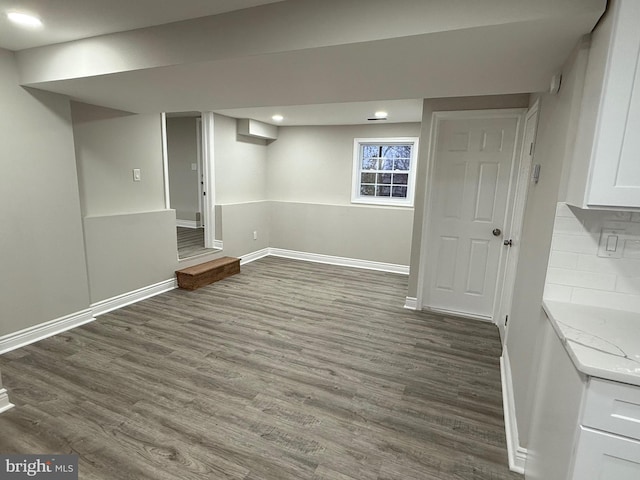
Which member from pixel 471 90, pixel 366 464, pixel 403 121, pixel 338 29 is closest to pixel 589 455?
pixel 366 464

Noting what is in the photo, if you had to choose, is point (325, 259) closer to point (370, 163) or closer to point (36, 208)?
point (370, 163)

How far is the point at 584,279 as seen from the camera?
1.53 m

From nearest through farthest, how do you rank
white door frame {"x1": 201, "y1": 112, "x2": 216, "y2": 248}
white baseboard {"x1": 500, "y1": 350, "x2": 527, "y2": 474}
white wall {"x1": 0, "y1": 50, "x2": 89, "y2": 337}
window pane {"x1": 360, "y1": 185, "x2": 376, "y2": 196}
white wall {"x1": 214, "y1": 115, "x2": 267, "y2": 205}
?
white baseboard {"x1": 500, "y1": 350, "x2": 527, "y2": 474}
white wall {"x1": 0, "y1": 50, "x2": 89, "y2": 337}
white door frame {"x1": 201, "y1": 112, "x2": 216, "y2": 248}
white wall {"x1": 214, "y1": 115, "x2": 267, "y2": 205}
window pane {"x1": 360, "y1": 185, "x2": 376, "y2": 196}

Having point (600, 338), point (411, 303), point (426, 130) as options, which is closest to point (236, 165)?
point (426, 130)

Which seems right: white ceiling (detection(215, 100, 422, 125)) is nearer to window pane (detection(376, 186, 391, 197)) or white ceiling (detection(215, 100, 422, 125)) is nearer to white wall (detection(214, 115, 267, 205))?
white wall (detection(214, 115, 267, 205))

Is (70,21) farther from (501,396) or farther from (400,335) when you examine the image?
(501,396)

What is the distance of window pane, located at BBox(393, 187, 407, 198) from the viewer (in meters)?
5.30

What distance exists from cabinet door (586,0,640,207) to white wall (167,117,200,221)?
6.29m

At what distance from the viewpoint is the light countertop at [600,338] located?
40.7 inches

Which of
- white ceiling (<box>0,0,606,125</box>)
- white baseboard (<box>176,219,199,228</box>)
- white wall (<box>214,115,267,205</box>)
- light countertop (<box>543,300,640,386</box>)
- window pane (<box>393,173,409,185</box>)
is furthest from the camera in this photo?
white baseboard (<box>176,219,199,228</box>)

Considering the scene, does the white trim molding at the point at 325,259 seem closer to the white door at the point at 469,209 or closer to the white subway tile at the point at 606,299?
the white door at the point at 469,209

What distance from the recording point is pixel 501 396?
7.39 feet

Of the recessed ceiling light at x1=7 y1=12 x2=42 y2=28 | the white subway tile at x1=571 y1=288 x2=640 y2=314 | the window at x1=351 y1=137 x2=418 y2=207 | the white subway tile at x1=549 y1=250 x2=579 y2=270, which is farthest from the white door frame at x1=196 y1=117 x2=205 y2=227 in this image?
the white subway tile at x1=571 y1=288 x2=640 y2=314

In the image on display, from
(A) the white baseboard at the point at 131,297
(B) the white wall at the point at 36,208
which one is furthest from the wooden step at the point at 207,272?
(B) the white wall at the point at 36,208
